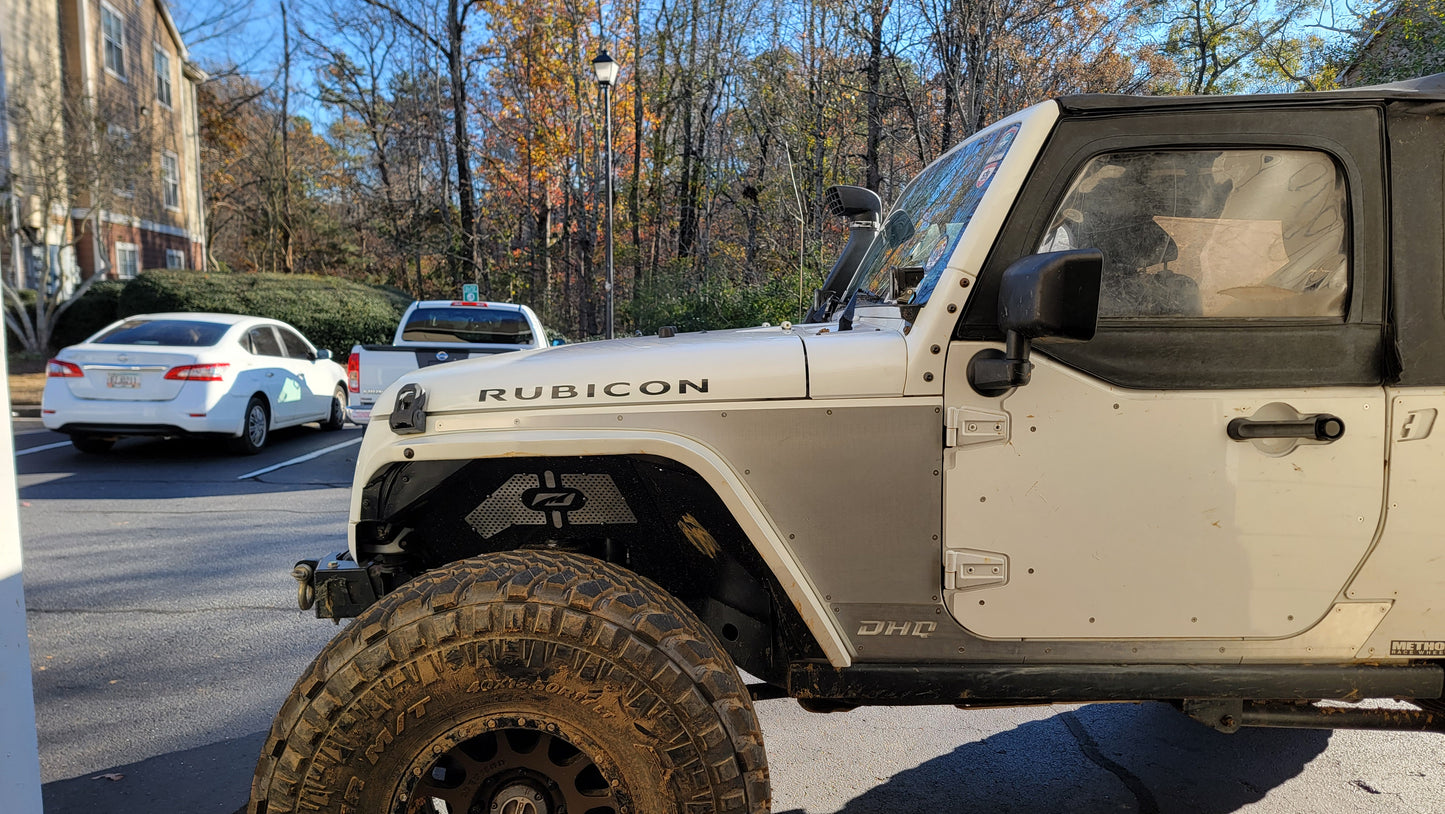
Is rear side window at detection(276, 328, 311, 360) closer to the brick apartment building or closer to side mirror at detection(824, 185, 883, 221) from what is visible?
the brick apartment building

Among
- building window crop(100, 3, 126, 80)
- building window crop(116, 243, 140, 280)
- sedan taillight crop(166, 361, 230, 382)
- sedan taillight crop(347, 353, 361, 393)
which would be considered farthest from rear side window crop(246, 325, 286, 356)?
building window crop(100, 3, 126, 80)

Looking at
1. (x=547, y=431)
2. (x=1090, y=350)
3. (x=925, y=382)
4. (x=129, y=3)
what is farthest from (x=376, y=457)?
(x=129, y=3)

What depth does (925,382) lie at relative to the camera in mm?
2182

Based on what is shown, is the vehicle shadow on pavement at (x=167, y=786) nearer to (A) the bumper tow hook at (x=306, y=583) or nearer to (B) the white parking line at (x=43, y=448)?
(A) the bumper tow hook at (x=306, y=583)

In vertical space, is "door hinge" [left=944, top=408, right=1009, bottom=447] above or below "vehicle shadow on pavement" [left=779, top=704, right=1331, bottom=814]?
above

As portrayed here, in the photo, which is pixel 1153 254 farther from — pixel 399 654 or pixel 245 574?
pixel 245 574

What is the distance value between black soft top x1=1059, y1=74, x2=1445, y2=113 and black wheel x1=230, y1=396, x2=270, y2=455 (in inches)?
387

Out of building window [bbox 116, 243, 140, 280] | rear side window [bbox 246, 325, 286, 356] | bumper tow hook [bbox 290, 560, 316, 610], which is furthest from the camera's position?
building window [bbox 116, 243, 140, 280]

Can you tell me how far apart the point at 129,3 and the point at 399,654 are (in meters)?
31.8

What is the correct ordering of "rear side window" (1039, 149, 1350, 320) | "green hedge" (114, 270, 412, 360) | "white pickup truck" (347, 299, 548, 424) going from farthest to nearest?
"green hedge" (114, 270, 412, 360) < "white pickup truck" (347, 299, 548, 424) < "rear side window" (1039, 149, 1350, 320)

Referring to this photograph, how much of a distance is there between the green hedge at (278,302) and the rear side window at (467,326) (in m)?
10.9

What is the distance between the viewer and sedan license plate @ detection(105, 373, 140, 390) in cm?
915

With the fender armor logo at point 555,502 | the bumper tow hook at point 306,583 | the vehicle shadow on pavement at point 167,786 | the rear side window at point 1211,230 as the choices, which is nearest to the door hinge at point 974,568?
the rear side window at point 1211,230

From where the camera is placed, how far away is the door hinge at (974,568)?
2209 mm
